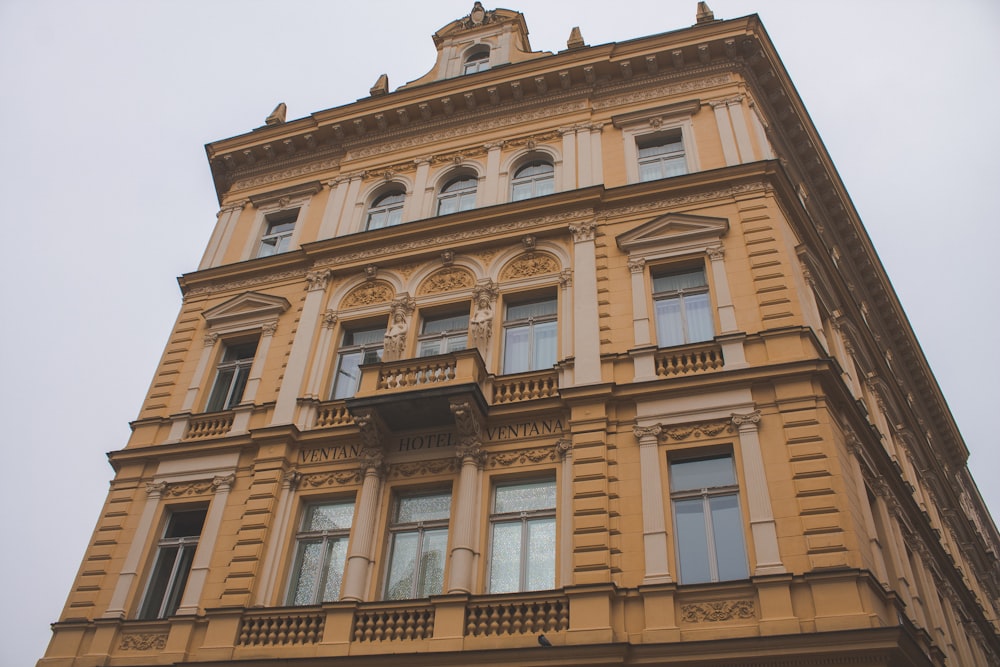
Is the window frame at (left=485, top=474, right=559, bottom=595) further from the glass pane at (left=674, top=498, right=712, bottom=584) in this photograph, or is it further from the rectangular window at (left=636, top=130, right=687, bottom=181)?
the rectangular window at (left=636, top=130, right=687, bottom=181)

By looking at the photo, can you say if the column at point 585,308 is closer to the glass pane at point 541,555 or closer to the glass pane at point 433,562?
the glass pane at point 541,555

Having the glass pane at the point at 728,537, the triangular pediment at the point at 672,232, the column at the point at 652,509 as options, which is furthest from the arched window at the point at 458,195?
the glass pane at the point at 728,537

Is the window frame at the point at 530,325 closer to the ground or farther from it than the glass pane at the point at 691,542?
farther from it

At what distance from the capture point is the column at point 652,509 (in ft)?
45.0

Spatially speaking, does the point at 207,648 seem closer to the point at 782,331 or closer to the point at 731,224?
the point at 782,331

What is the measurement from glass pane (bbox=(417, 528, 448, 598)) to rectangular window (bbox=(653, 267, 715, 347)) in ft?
20.3

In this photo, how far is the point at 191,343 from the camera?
71.3 feet

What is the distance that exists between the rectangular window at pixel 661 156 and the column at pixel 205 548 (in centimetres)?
1258

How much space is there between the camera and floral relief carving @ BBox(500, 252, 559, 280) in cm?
1938

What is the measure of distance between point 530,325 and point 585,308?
153cm

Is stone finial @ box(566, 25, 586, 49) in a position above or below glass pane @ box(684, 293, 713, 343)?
above

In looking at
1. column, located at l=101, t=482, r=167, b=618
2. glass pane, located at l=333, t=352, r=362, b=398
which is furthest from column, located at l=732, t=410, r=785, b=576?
column, located at l=101, t=482, r=167, b=618

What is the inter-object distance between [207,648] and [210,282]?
1103 cm

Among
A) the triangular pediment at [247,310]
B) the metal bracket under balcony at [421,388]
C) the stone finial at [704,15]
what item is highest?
the stone finial at [704,15]
